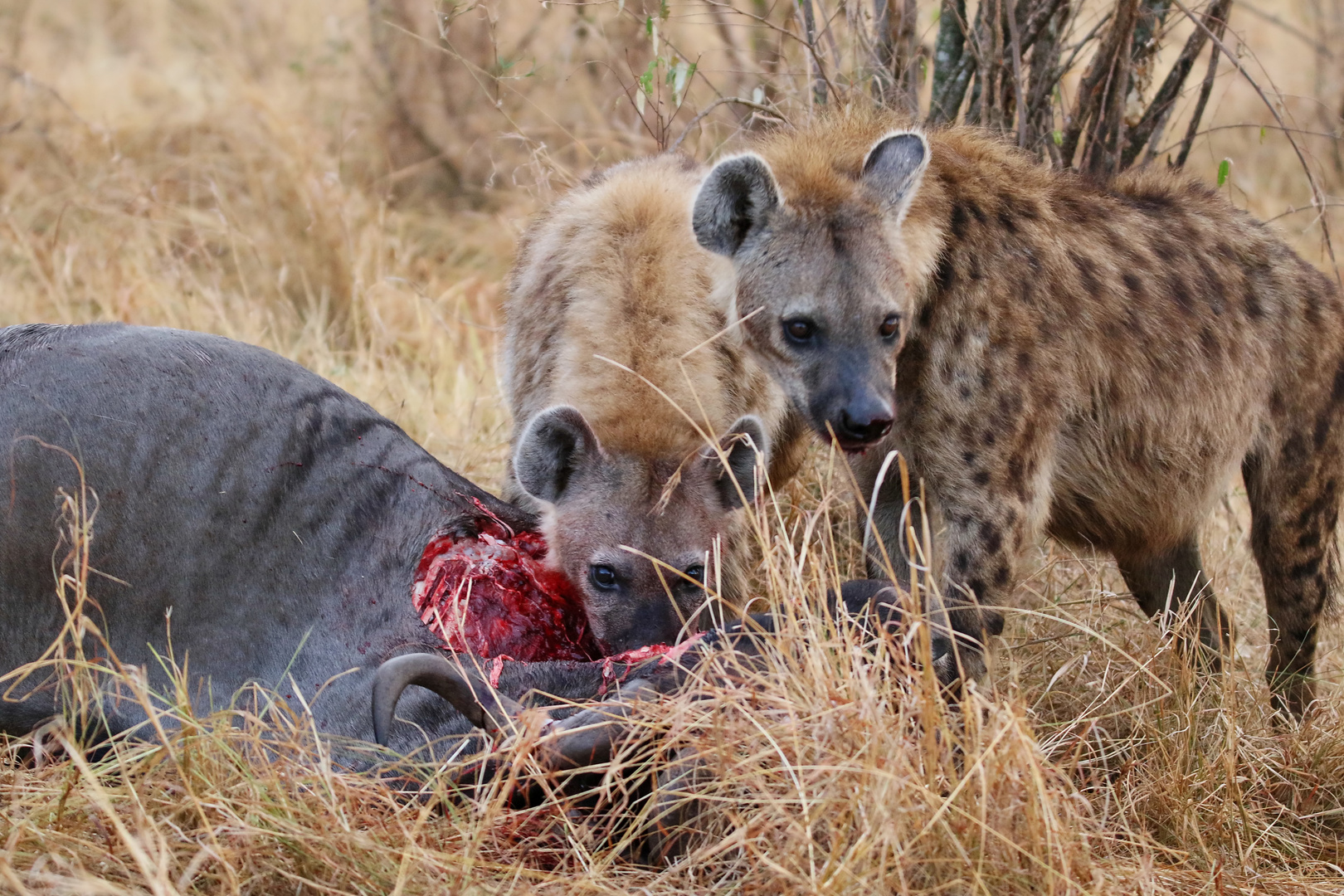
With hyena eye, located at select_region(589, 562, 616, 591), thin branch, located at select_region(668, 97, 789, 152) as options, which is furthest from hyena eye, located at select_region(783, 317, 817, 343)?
thin branch, located at select_region(668, 97, 789, 152)

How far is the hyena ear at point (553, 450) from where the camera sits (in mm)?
3605

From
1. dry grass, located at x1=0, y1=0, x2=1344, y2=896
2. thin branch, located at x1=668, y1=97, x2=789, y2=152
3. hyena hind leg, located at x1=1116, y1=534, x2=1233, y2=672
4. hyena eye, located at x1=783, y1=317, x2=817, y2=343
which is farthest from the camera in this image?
thin branch, located at x1=668, y1=97, x2=789, y2=152

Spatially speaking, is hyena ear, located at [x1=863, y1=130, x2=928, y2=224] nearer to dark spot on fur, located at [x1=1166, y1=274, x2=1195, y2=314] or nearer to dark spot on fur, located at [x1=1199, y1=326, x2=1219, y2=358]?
dark spot on fur, located at [x1=1166, y1=274, x2=1195, y2=314]

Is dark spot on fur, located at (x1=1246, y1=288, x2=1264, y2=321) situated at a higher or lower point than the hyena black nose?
higher

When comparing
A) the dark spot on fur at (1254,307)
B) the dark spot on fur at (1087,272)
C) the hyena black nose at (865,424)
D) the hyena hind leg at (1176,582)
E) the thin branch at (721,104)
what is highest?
the thin branch at (721,104)

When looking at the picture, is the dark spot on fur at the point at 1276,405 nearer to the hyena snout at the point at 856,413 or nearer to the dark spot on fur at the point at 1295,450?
the dark spot on fur at the point at 1295,450

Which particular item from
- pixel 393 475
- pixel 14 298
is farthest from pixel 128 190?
pixel 393 475

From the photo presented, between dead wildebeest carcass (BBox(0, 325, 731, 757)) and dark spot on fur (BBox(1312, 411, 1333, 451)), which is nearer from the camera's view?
dead wildebeest carcass (BBox(0, 325, 731, 757))

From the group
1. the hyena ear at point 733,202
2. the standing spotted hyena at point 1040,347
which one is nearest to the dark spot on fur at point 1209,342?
the standing spotted hyena at point 1040,347

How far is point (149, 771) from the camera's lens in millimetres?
2703

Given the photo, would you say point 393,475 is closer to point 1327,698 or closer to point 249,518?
point 249,518

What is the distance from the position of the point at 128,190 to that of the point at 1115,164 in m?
4.96

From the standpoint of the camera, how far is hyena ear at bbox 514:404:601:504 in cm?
361

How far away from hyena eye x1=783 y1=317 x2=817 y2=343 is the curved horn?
127cm
